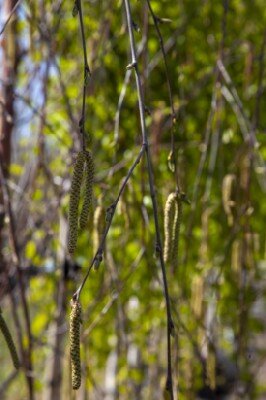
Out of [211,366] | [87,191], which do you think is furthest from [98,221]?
[211,366]

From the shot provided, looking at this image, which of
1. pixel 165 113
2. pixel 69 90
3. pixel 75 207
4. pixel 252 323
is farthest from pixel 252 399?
pixel 75 207

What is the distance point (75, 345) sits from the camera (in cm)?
96

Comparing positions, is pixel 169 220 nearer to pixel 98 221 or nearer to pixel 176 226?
pixel 176 226

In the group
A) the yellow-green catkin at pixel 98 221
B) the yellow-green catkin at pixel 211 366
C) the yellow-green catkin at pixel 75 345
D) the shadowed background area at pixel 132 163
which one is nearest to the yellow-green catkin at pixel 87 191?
the yellow-green catkin at pixel 75 345

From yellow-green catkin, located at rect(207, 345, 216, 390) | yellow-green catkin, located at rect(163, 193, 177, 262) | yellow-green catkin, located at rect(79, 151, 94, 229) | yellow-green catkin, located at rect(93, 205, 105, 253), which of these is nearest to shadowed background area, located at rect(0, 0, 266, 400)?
yellow-green catkin, located at rect(207, 345, 216, 390)

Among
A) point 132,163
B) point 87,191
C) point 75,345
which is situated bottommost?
point 75,345

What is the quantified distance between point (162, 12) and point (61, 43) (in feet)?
1.23

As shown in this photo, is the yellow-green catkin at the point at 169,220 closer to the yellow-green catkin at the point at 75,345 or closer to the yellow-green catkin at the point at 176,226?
the yellow-green catkin at the point at 176,226

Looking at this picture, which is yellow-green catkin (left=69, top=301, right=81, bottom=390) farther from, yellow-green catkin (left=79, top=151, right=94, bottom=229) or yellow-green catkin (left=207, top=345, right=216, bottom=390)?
yellow-green catkin (left=207, top=345, right=216, bottom=390)

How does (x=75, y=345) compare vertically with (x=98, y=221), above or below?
below

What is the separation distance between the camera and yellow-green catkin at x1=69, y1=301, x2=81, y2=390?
940 mm

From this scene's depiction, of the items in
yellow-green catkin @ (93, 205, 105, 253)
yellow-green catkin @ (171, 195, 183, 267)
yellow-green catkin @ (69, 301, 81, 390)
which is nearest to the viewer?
yellow-green catkin @ (69, 301, 81, 390)

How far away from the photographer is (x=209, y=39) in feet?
9.19

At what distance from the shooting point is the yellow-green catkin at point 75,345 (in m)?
0.94
